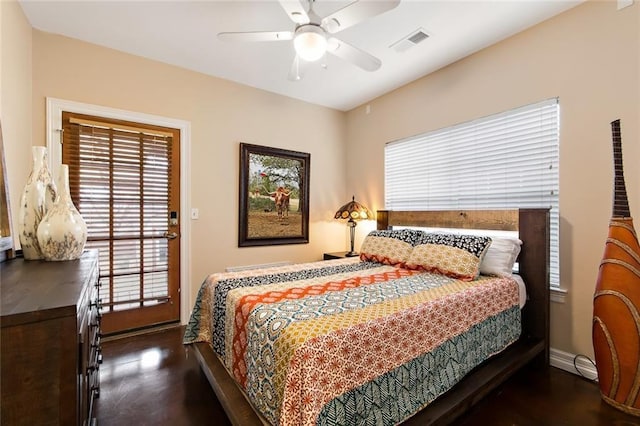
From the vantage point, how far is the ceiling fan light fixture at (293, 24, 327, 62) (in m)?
1.77

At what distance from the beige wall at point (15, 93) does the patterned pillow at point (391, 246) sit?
272 centimetres

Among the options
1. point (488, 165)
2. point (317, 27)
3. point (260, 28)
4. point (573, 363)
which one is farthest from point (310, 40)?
point (573, 363)

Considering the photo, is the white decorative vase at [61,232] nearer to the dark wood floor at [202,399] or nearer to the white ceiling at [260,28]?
the dark wood floor at [202,399]

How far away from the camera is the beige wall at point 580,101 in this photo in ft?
6.42

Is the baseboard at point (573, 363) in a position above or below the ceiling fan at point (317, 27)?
below

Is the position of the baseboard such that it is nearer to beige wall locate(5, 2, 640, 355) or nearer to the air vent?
beige wall locate(5, 2, 640, 355)

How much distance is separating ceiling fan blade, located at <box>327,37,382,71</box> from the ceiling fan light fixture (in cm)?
13

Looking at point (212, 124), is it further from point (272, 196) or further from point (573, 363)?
point (573, 363)

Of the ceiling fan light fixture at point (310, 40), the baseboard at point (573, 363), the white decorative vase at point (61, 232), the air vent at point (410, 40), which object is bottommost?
the baseboard at point (573, 363)

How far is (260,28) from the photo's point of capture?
7.92 feet

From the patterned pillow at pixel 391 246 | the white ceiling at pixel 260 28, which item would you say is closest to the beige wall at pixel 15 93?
the white ceiling at pixel 260 28

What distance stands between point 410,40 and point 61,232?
2894 mm

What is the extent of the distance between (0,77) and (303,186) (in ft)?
9.40

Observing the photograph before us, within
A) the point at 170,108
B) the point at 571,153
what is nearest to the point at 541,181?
the point at 571,153
